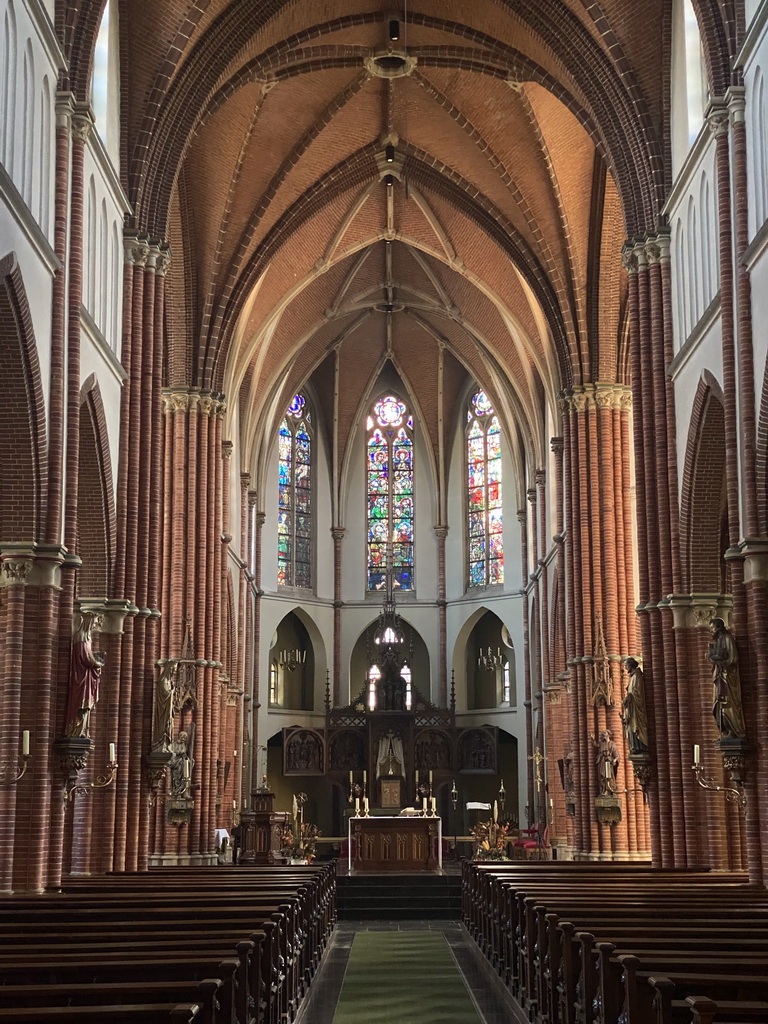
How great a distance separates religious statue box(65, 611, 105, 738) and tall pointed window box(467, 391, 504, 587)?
30.4 meters

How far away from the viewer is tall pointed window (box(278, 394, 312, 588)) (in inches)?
1871

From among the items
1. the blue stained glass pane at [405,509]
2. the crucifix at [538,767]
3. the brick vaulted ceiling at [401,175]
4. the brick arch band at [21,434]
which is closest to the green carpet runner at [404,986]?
the brick arch band at [21,434]

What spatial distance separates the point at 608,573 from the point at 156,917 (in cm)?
2044

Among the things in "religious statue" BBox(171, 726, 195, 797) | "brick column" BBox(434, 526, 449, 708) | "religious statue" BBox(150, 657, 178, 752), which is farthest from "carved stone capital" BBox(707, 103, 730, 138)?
"brick column" BBox(434, 526, 449, 708)

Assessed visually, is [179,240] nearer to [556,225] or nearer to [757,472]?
[556,225]

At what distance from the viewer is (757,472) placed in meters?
16.9

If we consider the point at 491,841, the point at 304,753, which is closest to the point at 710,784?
the point at 491,841

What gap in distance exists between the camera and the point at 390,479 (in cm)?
4959

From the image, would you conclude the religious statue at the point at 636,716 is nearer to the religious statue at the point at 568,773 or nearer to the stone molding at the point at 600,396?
the religious statue at the point at 568,773

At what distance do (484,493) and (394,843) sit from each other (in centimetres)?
1849

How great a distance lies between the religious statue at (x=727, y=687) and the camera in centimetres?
1655

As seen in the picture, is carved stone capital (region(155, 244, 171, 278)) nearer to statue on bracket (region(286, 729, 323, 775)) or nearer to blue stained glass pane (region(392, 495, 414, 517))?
statue on bracket (region(286, 729, 323, 775))

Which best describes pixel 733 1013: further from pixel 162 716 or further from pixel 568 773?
pixel 568 773

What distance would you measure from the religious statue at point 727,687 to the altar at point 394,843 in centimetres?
1612
